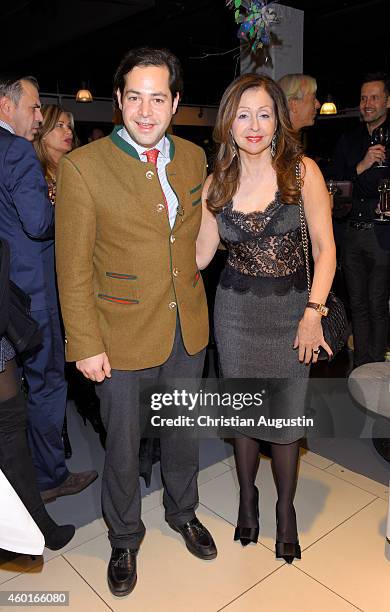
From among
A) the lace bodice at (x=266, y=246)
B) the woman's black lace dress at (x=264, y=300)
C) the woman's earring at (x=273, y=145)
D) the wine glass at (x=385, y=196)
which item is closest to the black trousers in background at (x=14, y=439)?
the woman's black lace dress at (x=264, y=300)

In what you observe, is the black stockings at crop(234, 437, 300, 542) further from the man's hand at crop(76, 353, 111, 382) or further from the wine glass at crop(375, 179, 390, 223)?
the wine glass at crop(375, 179, 390, 223)

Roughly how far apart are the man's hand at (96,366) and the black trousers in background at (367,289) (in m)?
2.21

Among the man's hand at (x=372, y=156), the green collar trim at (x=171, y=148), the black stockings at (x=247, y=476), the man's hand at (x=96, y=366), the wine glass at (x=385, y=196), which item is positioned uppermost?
the man's hand at (x=372, y=156)

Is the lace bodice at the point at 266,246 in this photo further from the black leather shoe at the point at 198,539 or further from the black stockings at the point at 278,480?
the black leather shoe at the point at 198,539

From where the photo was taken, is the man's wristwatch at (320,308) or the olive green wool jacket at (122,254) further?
the man's wristwatch at (320,308)

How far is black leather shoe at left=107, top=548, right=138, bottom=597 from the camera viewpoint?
6.41 feet

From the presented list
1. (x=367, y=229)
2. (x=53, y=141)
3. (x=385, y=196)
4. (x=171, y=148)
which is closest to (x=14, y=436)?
(x=171, y=148)

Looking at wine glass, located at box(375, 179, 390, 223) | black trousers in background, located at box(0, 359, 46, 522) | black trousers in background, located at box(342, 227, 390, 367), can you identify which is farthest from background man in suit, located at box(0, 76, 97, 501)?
black trousers in background, located at box(342, 227, 390, 367)

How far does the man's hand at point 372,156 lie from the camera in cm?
316

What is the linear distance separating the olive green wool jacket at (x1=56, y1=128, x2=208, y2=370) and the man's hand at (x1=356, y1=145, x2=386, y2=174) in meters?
1.69

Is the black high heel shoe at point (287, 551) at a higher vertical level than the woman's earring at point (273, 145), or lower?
lower

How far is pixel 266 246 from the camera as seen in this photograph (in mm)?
1921

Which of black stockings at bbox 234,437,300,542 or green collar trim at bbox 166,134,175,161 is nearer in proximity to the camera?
green collar trim at bbox 166,134,175,161

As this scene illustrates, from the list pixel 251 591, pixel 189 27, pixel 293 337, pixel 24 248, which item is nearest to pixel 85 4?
pixel 189 27
